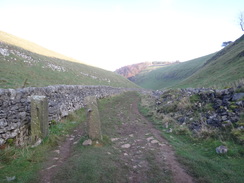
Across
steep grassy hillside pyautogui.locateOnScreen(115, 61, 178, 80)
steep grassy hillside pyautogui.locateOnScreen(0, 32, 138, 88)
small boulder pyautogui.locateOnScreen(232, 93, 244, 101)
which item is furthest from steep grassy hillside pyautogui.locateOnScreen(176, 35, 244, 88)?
steep grassy hillside pyautogui.locateOnScreen(115, 61, 178, 80)

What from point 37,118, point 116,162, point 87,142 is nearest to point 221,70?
point 87,142

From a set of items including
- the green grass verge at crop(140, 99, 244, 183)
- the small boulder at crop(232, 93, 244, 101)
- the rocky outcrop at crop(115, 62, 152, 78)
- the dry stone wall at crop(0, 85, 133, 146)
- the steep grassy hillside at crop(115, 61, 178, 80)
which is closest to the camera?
the green grass verge at crop(140, 99, 244, 183)

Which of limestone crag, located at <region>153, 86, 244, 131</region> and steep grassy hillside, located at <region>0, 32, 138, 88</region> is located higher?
steep grassy hillside, located at <region>0, 32, 138, 88</region>

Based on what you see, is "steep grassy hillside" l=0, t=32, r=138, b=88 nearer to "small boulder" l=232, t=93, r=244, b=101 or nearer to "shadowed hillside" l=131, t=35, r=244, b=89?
"small boulder" l=232, t=93, r=244, b=101

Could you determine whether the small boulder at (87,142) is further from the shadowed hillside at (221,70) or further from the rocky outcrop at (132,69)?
the rocky outcrop at (132,69)

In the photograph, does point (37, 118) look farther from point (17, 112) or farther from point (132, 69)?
point (132, 69)

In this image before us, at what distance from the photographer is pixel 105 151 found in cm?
572

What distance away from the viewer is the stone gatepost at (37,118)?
240 inches

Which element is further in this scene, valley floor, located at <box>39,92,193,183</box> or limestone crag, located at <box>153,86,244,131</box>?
limestone crag, located at <box>153,86,244,131</box>

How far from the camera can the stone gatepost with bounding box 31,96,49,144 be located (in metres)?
6.10

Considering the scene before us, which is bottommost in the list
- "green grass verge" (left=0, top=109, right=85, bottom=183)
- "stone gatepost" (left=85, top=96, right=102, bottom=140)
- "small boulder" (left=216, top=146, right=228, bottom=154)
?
"green grass verge" (left=0, top=109, right=85, bottom=183)

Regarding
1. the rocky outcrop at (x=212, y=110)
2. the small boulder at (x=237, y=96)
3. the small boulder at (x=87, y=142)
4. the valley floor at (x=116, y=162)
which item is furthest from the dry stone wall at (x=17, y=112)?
the small boulder at (x=237, y=96)

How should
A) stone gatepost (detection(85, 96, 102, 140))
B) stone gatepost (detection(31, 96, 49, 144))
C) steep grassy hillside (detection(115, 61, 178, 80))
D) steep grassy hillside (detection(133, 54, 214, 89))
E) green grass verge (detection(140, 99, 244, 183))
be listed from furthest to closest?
steep grassy hillside (detection(115, 61, 178, 80)), steep grassy hillside (detection(133, 54, 214, 89)), stone gatepost (detection(85, 96, 102, 140)), stone gatepost (detection(31, 96, 49, 144)), green grass verge (detection(140, 99, 244, 183))

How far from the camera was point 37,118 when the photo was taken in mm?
6168
